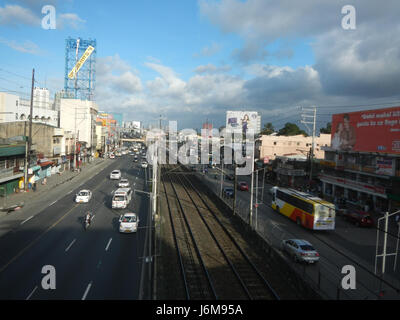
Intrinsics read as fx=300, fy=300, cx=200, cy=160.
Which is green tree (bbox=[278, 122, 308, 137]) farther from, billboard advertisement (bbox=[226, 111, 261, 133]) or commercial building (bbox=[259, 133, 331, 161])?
commercial building (bbox=[259, 133, 331, 161])

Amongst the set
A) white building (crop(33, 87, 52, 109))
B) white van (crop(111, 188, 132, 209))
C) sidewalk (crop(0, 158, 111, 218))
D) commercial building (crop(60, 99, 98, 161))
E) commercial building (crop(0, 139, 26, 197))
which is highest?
white building (crop(33, 87, 52, 109))

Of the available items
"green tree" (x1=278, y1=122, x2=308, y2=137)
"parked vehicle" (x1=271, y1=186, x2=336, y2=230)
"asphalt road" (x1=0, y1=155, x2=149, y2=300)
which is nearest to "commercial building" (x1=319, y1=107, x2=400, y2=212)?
"parked vehicle" (x1=271, y1=186, x2=336, y2=230)

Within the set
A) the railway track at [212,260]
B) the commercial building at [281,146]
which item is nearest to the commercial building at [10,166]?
the railway track at [212,260]

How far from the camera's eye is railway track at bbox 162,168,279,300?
1389 cm

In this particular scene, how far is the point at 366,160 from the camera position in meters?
33.6

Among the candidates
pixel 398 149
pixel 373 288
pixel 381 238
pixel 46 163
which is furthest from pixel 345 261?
pixel 46 163

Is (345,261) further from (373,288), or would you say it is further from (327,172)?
(327,172)

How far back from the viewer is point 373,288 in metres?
14.5

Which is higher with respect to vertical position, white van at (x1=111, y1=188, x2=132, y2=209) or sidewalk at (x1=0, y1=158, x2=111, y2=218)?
white van at (x1=111, y1=188, x2=132, y2=209)

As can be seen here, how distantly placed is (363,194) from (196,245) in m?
23.4

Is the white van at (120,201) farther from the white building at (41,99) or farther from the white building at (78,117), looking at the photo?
the white building at (41,99)

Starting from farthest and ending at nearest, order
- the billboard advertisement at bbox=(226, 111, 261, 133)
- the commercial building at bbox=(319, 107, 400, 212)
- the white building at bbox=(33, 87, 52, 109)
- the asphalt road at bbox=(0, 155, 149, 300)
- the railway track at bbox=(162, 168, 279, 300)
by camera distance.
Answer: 1. the billboard advertisement at bbox=(226, 111, 261, 133)
2. the white building at bbox=(33, 87, 52, 109)
3. the commercial building at bbox=(319, 107, 400, 212)
4. the railway track at bbox=(162, 168, 279, 300)
5. the asphalt road at bbox=(0, 155, 149, 300)

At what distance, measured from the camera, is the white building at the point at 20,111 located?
163ft

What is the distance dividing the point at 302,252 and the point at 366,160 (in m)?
21.4
